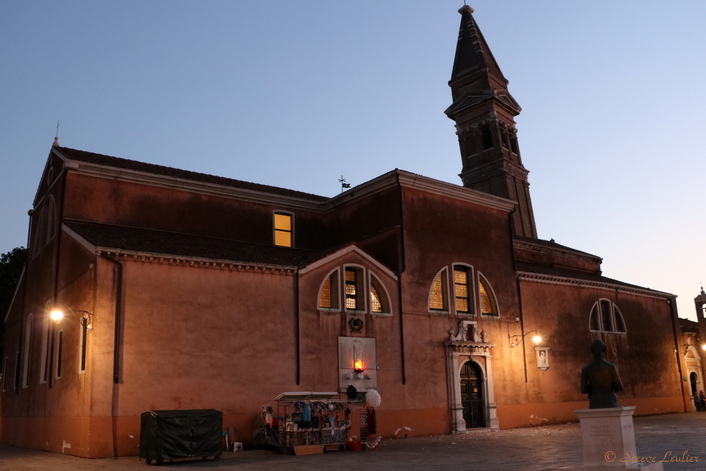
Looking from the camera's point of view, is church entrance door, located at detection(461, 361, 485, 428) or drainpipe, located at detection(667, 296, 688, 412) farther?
drainpipe, located at detection(667, 296, 688, 412)

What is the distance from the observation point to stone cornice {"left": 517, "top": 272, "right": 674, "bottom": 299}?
102 feet

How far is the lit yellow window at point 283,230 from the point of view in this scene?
2919 centimetres

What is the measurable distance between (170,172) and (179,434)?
531 inches

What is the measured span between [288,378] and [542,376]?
13.4 m

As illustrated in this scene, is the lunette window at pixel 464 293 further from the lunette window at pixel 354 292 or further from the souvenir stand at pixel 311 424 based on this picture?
the souvenir stand at pixel 311 424

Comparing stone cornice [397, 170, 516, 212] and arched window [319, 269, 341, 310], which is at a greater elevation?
stone cornice [397, 170, 516, 212]

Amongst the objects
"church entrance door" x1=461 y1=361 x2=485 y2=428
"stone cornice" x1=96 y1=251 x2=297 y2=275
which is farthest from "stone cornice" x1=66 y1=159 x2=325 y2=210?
"church entrance door" x1=461 y1=361 x2=485 y2=428

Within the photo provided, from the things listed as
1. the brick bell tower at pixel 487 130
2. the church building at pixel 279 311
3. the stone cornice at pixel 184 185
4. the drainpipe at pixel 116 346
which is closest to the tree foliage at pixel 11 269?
the church building at pixel 279 311

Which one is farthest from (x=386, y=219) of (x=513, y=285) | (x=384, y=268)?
(x=513, y=285)

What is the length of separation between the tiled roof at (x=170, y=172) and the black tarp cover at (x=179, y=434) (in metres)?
11.3

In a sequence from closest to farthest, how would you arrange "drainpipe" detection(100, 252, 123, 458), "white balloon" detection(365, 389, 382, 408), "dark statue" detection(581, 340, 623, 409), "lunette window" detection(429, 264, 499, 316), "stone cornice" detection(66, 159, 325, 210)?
"dark statue" detection(581, 340, 623, 409)
"drainpipe" detection(100, 252, 123, 458)
"white balloon" detection(365, 389, 382, 408)
"stone cornice" detection(66, 159, 325, 210)
"lunette window" detection(429, 264, 499, 316)

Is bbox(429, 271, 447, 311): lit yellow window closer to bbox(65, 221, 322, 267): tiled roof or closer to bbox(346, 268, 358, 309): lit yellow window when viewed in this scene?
bbox(346, 268, 358, 309): lit yellow window

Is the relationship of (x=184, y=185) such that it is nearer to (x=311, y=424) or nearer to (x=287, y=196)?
(x=287, y=196)

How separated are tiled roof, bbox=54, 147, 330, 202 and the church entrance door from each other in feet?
32.6
